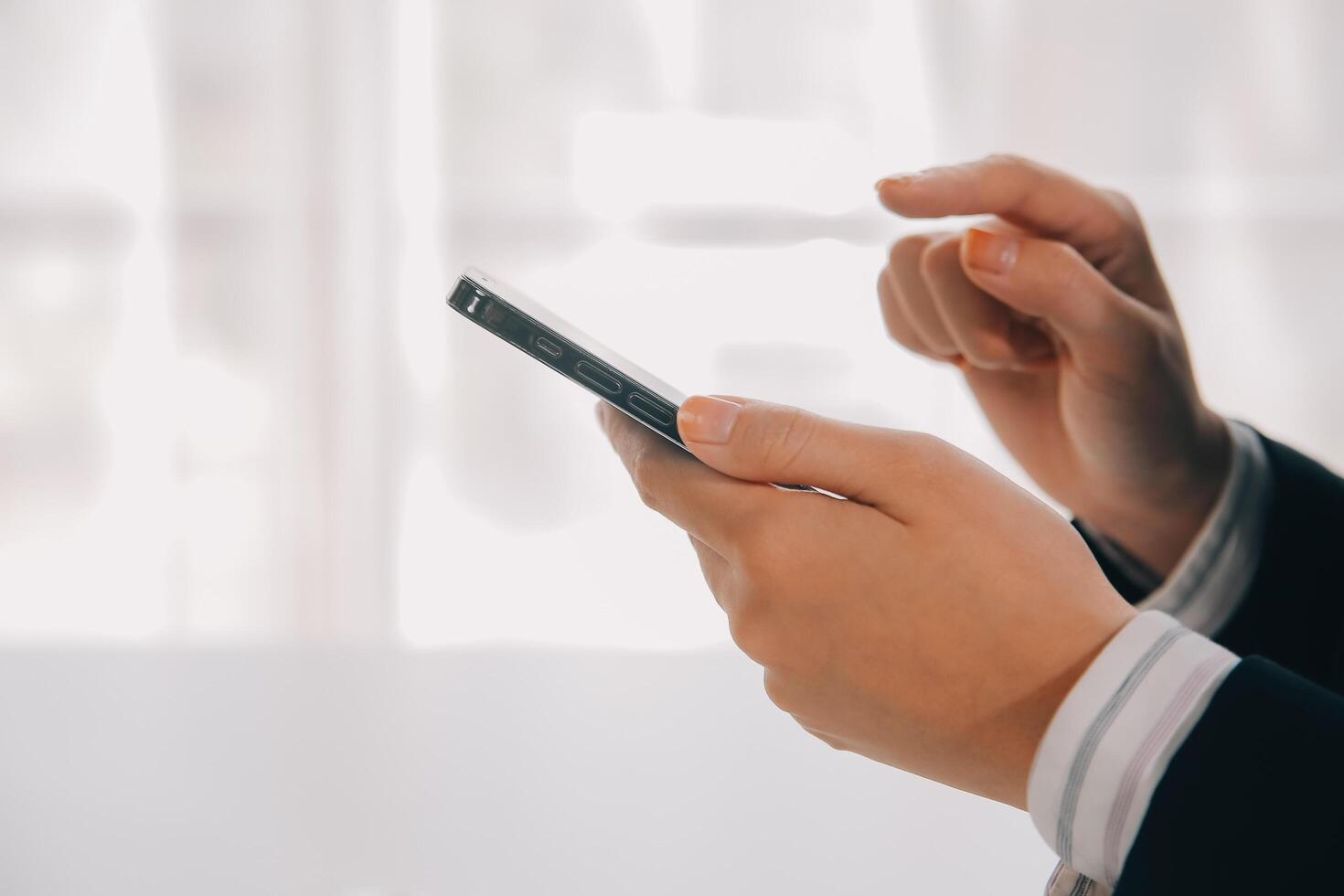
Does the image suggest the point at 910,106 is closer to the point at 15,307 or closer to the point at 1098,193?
the point at 1098,193

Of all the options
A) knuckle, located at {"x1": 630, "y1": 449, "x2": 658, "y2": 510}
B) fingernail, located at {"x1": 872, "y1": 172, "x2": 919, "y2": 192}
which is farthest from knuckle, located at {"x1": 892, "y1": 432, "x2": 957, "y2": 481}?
fingernail, located at {"x1": 872, "y1": 172, "x2": 919, "y2": 192}

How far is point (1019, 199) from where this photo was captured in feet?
2.04

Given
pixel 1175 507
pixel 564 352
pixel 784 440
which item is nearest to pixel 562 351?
pixel 564 352

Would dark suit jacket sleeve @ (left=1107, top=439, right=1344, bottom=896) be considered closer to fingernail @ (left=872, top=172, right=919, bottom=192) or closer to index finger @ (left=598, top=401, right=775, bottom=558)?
index finger @ (left=598, top=401, right=775, bottom=558)

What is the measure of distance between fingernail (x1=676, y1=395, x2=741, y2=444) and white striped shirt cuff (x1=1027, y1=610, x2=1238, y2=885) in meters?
0.16

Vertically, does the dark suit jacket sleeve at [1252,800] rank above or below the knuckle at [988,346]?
below

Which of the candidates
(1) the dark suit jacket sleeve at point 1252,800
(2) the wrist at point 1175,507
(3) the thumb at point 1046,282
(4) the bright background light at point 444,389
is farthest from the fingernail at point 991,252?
(4) the bright background light at point 444,389

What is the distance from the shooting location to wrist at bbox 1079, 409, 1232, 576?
65 centimetres

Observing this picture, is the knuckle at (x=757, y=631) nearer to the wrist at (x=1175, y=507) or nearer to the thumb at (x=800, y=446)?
the thumb at (x=800, y=446)

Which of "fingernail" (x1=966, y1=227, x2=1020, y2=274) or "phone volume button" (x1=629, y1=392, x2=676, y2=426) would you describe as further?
"fingernail" (x1=966, y1=227, x2=1020, y2=274)

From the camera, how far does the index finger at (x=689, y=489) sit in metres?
0.41

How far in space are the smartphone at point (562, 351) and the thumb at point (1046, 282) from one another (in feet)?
0.81

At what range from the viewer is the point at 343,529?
4.00 ft

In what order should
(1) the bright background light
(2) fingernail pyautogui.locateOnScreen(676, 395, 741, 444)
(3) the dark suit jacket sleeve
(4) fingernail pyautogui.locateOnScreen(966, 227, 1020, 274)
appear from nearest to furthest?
(3) the dark suit jacket sleeve → (2) fingernail pyautogui.locateOnScreen(676, 395, 741, 444) → (4) fingernail pyautogui.locateOnScreen(966, 227, 1020, 274) → (1) the bright background light
